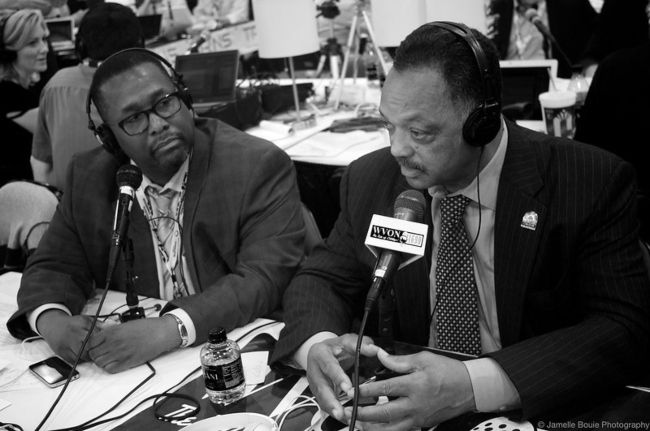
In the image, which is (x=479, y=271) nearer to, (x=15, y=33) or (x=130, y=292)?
(x=130, y=292)

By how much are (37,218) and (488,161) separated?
1583mm

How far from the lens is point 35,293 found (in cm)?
177

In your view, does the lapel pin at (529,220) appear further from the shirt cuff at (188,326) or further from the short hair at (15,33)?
the short hair at (15,33)

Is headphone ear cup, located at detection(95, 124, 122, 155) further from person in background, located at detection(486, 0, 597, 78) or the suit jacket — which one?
person in background, located at detection(486, 0, 597, 78)

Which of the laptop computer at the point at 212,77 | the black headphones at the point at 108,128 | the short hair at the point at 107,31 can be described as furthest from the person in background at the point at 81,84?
the black headphones at the point at 108,128

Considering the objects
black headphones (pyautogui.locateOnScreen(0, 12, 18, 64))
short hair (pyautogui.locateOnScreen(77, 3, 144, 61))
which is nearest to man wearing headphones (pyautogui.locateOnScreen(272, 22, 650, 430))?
short hair (pyautogui.locateOnScreen(77, 3, 144, 61))

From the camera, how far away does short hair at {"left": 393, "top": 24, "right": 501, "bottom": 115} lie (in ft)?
4.14

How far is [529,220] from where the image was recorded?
1.35 meters

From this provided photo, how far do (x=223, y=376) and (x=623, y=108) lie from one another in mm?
1936

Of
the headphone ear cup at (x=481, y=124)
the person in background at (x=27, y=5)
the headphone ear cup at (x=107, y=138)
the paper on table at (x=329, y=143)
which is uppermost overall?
the person in background at (x=27, y=5)

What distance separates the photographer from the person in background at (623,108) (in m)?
2.44

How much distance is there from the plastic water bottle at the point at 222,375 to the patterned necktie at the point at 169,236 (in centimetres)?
61

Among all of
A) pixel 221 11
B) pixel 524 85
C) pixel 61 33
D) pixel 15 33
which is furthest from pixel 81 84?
pixel 221 11

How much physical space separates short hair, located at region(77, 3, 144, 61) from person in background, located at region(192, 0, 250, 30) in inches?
138
